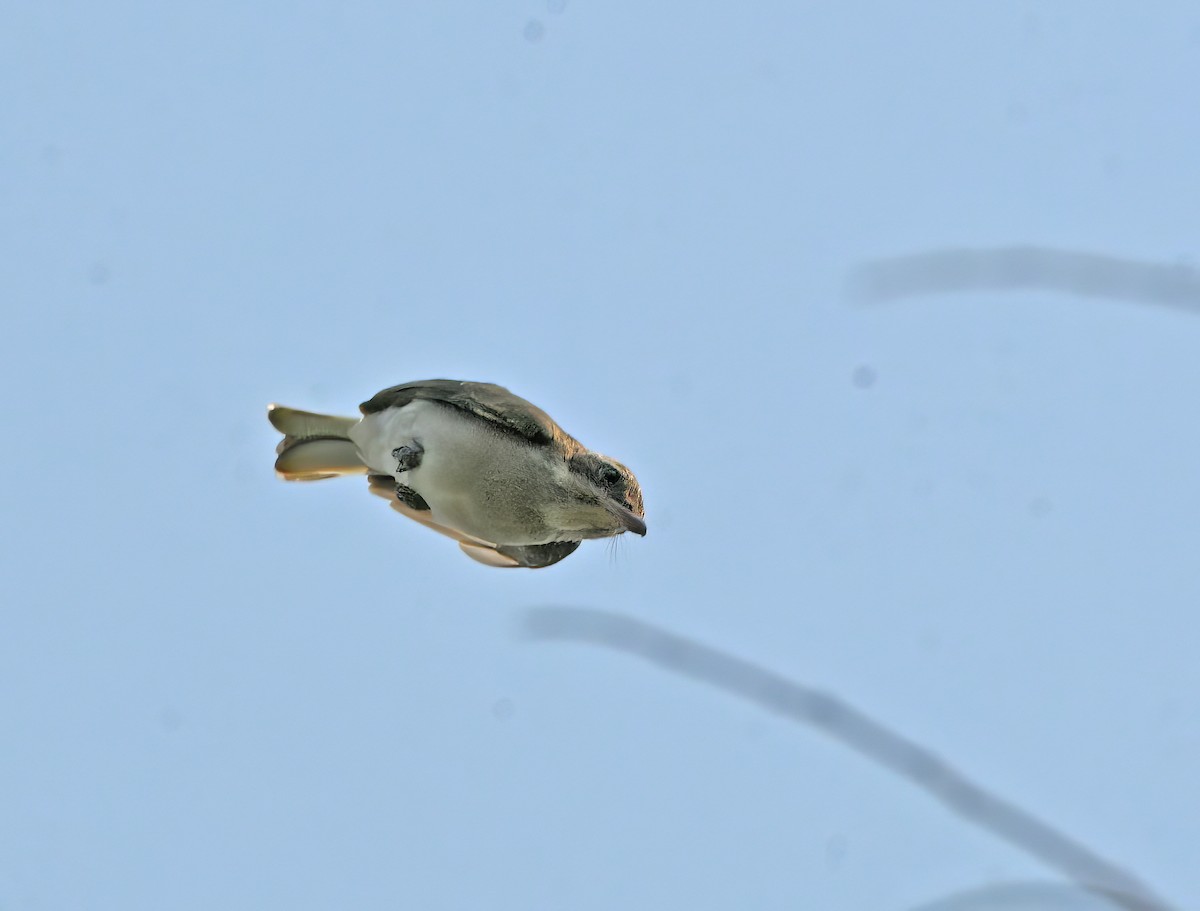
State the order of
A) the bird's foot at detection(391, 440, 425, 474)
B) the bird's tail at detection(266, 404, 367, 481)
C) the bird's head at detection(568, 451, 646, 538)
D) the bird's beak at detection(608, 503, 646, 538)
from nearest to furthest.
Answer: the bird's beak at detection(608, 503, 646, 538) < the bird's head at detection(568, 451, 646, 538) < the bird's foot at detection(391, 440, 425, 474) < the bird's tail at detection(266, 404, 367, 481)

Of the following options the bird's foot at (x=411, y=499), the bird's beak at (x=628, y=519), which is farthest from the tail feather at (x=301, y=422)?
the bird's beak at (x=628, y=519)

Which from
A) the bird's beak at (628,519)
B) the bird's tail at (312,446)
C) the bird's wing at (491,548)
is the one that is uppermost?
the bird's tail at (312,446)

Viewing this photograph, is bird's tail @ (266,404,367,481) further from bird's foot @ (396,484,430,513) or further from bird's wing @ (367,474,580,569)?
bird's foot @ (396,484,430,513)

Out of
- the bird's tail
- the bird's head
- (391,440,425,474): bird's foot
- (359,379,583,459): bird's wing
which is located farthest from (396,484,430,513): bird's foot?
the bird's head

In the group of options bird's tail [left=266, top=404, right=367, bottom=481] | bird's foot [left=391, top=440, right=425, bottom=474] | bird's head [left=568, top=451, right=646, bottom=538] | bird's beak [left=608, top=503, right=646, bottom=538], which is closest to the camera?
bird's beak [left=608, top=503, right=646, bottom=538]

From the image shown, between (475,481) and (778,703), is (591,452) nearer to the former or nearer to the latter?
(475,481)

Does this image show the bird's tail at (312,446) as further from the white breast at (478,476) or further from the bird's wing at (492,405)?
the white breast at (478,476)

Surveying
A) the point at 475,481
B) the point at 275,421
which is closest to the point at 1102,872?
the point at 475,481
